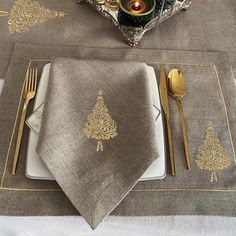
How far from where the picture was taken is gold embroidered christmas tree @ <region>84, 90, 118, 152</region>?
446 millimetres

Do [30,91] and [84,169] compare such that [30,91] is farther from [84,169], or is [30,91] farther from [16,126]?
[84,169]

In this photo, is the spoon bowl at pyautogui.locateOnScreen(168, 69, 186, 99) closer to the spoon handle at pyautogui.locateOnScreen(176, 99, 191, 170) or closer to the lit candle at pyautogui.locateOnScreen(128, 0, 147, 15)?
the spoon handle at pyautogui.locateOnScreen(176, 99, 191, 170)

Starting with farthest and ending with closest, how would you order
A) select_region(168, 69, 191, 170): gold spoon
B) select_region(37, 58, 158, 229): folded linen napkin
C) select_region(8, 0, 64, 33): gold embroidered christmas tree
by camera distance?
select_region(8, 0, 64, 33): gold embroidered christmas tree → select_region(168, 69, 191, 170): gold spoon → select_region(37, 58, 158, 229): folded linen napkin

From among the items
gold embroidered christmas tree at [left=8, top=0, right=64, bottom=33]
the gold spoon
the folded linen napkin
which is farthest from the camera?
gold embroidered christmas tree at [left=8, top=0, right=64, bottom=33]

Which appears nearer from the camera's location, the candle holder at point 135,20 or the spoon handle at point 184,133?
the spoon handle at point 184,133

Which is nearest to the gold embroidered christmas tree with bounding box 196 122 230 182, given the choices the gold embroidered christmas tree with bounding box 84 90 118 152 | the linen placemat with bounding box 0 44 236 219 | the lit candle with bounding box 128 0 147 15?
the linen placemat with bounding box 0 44 236 219

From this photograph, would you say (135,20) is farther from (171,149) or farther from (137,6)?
(171,149)

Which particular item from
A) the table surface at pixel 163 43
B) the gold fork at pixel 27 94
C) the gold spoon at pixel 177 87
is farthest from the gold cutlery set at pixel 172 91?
the gold fork at pixel 27 94

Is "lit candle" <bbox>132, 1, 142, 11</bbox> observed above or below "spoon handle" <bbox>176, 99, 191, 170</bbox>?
above

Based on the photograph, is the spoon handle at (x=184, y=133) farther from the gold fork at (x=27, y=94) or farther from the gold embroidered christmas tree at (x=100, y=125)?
the gold fork at (x=27, y=94)

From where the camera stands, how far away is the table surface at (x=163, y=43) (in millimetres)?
432

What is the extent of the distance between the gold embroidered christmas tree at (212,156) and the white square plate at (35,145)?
7cm

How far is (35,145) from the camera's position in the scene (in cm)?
45

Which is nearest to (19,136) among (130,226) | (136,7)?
(130,226)
